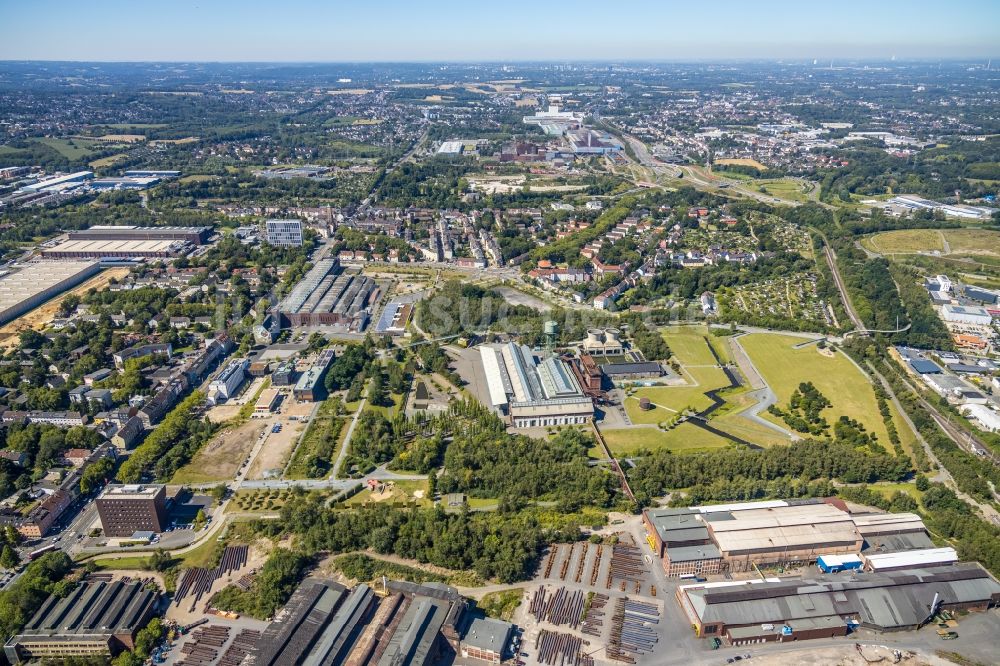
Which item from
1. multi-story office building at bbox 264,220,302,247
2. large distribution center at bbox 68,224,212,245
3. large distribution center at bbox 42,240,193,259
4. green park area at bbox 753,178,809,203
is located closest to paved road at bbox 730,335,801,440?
multi-story office building at bbox 264,220,302,247

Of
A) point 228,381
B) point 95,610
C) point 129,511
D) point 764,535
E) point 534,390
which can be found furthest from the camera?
point 228,381

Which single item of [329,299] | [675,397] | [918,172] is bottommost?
[675,397]

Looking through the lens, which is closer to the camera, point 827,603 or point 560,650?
point 560,650

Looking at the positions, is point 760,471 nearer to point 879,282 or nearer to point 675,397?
point 675,397

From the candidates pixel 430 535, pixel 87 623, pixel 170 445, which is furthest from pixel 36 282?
pixel 430 535

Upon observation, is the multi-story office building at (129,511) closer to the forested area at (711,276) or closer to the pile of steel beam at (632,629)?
the pile of steel beam at (632,629)

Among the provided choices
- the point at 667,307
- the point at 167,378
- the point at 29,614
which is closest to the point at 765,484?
the point at 667,307
